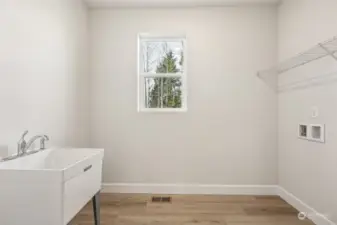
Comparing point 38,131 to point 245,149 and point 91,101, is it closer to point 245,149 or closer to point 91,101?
point 91,101

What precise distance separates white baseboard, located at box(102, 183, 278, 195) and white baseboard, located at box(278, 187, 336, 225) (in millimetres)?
224

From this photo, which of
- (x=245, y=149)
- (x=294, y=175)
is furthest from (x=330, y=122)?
(x=245, y=149)

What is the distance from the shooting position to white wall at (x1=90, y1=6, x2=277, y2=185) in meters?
4.07

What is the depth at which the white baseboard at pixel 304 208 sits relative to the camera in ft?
9.38

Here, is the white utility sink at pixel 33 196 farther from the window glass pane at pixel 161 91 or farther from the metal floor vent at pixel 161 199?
the window glass pane at pixel 161 91

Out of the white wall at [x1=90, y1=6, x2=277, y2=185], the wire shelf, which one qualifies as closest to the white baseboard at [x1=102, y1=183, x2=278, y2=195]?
the white wall at [x1=90, y1=6, x2=277, y2=185]

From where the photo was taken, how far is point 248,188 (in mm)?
4066

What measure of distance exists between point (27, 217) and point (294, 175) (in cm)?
288

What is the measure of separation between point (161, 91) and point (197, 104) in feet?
1.77

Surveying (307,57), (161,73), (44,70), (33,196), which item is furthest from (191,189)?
(33,196)

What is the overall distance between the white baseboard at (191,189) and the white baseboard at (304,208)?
22 centimetres

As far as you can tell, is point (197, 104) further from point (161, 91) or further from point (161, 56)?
point (161, 56)

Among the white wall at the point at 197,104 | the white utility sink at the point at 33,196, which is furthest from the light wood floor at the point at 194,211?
the white utility sink at the point at 33,196

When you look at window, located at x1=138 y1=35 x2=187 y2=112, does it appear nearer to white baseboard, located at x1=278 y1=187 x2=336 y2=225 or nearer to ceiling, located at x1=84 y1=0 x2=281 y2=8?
ceiling, located at x1=84 y1=0 x2=281 y2=8
